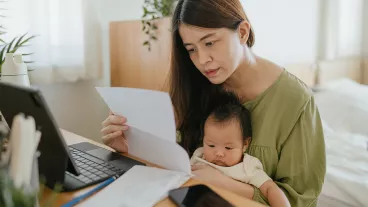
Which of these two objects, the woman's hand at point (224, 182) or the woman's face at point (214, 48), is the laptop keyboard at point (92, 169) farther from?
the woman's face at point (214, 48)

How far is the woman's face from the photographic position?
3.06ft

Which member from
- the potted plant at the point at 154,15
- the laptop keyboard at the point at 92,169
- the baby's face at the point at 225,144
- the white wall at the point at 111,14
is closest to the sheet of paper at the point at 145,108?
the laptop keyboard at the point at 92,169

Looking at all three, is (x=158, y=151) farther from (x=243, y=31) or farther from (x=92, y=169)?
(x=243, y=31)

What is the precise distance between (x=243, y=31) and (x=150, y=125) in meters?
0.44

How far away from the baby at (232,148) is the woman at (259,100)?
1.1 inches

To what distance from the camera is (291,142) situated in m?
0.97

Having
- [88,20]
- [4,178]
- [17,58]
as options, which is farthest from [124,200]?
[88,20]

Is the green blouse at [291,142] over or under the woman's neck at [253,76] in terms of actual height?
under

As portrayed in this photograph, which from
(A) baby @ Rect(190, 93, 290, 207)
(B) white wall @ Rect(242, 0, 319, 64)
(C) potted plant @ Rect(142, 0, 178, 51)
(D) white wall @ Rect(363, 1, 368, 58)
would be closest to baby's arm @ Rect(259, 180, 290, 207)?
(A) baby @ Rect(190, 93, 290, 207)

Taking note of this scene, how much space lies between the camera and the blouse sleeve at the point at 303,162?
96 centimetres

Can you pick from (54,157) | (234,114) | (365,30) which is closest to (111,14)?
(234,114)

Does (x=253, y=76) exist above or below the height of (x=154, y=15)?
below

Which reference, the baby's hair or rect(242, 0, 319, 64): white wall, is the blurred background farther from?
the baby's hair

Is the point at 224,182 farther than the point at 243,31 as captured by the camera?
No
